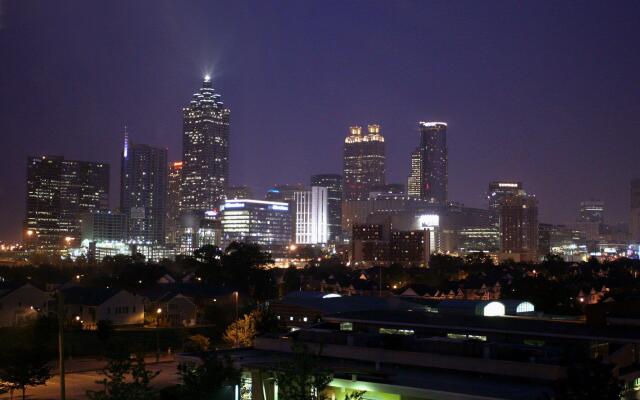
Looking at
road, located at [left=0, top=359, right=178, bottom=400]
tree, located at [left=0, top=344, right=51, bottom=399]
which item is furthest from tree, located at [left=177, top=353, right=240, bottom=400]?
road, located at [left=0, top=359, right=178, bottom=400]

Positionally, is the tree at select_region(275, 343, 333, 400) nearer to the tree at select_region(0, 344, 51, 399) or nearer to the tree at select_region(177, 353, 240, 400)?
the tree at select_region(177, 353, 240, 400)

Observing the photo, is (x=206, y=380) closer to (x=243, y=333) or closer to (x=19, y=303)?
(x=243, y=333)

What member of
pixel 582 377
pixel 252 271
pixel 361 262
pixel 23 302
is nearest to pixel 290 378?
pixel 582 377

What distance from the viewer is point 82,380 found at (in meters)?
33.1

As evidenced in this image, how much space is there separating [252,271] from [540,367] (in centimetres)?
5701

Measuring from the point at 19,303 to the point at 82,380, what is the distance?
858 inches

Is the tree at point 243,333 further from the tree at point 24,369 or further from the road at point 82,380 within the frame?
the tree at point 24,369

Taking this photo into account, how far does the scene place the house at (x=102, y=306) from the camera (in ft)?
170

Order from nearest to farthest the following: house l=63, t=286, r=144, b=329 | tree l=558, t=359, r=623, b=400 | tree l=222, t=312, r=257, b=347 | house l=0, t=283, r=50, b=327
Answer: tree l=558, t=359, r=623, b=400 → tree l=222, t=312, r=257, b=347 → house l=0, t=283, r=50, b=327 → house l=63, t=286, r=144, b=329

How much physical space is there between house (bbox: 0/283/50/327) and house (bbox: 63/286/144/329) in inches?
80.5

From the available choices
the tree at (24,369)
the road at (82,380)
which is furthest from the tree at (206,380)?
the road at (82,380)

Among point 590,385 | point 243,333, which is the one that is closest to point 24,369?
point 243,333

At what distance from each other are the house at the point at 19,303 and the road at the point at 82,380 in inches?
573

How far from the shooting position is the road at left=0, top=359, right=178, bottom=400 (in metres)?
29.5
